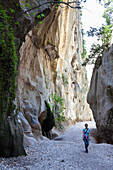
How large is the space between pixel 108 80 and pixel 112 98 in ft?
5.59

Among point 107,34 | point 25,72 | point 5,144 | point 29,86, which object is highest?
point 107,34

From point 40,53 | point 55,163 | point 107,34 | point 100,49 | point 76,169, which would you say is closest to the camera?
point 76,169

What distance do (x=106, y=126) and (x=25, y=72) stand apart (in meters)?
8.21

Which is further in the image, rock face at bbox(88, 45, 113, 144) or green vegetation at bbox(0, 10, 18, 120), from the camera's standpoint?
rock face at bbox(88, 45, 113, 144)

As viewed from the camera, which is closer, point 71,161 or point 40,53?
point 71,161

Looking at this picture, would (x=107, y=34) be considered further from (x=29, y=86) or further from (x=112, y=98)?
(x=29, y=86)

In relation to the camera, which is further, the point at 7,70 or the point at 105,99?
the point at 105,99

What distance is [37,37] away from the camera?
45.1 ft

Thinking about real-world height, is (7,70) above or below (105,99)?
above

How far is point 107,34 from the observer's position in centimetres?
1758

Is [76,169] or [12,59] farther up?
[12,59]

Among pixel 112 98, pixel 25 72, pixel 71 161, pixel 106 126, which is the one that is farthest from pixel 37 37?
pixel 71 161

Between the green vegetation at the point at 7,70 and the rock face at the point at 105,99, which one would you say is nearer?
the green vegetation at the point at 7,70

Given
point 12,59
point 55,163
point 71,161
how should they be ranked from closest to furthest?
point 55,163 → point 71,161 → point 12,59
